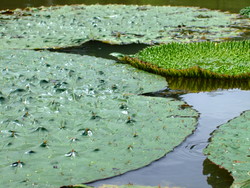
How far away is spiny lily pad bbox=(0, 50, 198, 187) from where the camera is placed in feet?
11.3

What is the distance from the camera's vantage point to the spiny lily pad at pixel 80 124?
3443 millimetres

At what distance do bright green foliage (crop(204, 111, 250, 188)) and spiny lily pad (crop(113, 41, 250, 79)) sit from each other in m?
1.95

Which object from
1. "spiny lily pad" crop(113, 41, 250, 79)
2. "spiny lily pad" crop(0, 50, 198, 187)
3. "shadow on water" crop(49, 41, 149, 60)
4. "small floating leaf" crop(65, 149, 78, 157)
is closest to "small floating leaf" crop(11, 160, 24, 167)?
"spiny lily pad" crop(0, 50, 198, 187)

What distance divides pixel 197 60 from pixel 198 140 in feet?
10.4

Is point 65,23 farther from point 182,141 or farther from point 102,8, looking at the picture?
point 182,141

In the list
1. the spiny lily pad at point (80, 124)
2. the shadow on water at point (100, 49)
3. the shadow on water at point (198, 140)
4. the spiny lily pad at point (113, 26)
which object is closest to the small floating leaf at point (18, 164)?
the spiny lily pad at point (80, 124)

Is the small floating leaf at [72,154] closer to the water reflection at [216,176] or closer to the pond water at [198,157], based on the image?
A: the pond water at [198,157]

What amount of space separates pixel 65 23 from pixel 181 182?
8555 mm

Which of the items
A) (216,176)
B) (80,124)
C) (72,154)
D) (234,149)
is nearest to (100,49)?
(80,124)

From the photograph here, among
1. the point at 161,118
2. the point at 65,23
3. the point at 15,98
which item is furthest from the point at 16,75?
the point at 65,23

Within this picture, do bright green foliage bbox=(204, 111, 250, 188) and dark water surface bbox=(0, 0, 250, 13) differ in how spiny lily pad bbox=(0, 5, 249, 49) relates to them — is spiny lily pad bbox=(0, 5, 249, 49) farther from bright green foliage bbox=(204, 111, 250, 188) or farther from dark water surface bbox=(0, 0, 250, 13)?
bright green foliage bbox=(204, 111, 250, 188)

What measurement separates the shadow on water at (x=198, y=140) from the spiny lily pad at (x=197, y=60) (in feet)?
0.48

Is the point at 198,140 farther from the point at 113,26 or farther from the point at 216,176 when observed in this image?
the point at 113,26

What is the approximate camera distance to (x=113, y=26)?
10711 mm
